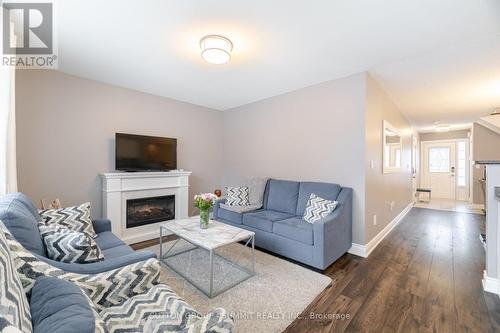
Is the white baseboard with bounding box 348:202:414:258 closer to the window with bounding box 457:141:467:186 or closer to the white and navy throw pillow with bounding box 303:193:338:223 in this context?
the white and navy throw pillow with bounding box 303:193:338:223

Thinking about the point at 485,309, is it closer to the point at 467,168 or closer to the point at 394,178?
the point at 394,178

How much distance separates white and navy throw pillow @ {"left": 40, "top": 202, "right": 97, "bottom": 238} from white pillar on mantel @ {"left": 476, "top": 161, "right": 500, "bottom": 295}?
12.0ft

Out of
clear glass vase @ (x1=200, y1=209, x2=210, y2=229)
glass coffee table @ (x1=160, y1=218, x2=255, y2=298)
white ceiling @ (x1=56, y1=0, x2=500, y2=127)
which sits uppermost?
Result: white ceiling @ (x1=56, y1=0, x2=500, y2=127)

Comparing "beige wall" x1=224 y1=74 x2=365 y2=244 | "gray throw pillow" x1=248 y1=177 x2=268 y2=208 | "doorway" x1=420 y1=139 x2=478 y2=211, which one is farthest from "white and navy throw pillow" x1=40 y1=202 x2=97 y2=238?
"doorway" x1=420 y1=139 x2=478 y2=211

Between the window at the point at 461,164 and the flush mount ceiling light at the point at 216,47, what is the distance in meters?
8.69

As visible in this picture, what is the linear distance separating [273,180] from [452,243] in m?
2.92

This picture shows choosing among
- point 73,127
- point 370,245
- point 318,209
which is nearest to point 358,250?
point 370,245

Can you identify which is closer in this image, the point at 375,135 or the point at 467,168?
the point at 375,135

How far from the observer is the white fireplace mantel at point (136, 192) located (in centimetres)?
318

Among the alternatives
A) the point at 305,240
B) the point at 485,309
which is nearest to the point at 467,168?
the point at 485,309

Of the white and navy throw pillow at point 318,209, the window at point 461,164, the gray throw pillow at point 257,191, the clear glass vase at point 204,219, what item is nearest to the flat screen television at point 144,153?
the gray throw pillow at point 257,191

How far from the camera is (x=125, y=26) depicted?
78.6 inches

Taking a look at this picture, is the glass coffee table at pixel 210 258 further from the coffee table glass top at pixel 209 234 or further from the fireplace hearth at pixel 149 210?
the fireplace hearth at pixel 149 210

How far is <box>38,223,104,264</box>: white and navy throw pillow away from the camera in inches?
54.7
